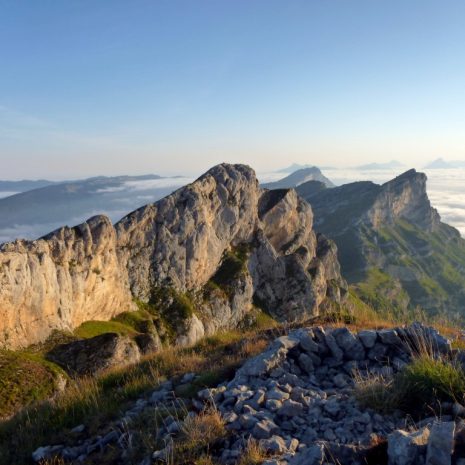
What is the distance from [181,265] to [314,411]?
89586 mm

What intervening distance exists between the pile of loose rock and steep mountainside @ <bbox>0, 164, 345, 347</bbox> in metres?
47.7

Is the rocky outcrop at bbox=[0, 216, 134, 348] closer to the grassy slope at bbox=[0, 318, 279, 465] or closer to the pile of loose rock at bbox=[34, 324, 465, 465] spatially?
the grassy slope at bbox=[0, 318, 279, 465]

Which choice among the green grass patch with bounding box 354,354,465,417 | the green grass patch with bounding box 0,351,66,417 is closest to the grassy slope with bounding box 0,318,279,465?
the green grass patch with bounding box 354,354,465,417

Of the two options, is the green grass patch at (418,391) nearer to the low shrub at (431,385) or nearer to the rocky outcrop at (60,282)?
the low shrub at (431,385)

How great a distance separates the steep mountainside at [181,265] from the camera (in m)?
56.4

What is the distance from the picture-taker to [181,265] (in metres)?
97.6

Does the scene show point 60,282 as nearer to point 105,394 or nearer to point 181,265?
point 181,265

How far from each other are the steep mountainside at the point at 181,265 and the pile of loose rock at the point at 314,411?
47.7 m

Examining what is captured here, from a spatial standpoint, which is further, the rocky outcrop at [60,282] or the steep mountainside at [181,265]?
the steep mountainside at [181,265]

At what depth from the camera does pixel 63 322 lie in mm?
60406

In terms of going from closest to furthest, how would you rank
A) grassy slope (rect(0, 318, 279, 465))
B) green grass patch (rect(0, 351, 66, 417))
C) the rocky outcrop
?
grassy slope (rect(0, 318, 279, 465)), green grass patch (rect(0, 351, 66, 417)), the rocky outcrop

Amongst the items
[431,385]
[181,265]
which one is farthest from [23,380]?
[181,265]

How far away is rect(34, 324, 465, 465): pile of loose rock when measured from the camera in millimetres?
6871

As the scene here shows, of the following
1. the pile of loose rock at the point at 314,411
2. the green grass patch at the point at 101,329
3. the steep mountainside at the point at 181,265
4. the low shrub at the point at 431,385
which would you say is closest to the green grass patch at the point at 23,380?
the steep mountainside at the point at 181,265
